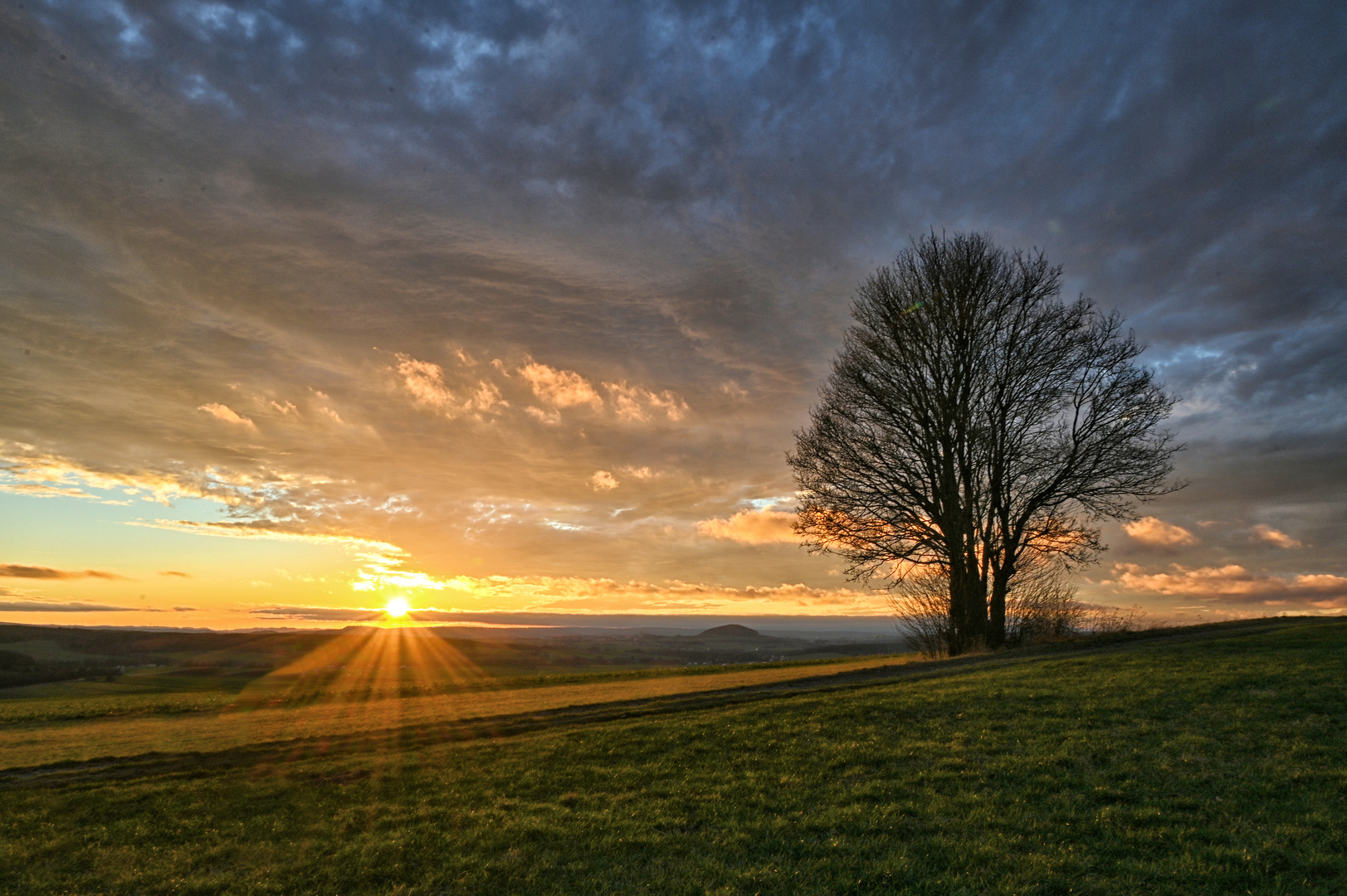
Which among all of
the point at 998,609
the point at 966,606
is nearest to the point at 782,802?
the point at 966,606

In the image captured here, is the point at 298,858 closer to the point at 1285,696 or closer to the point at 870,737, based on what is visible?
the point at 870,737

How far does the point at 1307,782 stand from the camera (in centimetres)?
886

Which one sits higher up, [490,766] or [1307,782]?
[1307,782]

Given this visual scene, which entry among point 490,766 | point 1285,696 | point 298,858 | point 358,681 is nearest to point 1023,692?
point 1285,696

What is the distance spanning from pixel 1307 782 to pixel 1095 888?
16.0 feet

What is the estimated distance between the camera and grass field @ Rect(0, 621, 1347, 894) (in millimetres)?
7363

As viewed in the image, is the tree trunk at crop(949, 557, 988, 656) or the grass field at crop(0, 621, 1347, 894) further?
the tree trunk at crop(949, 557, 988, 656)

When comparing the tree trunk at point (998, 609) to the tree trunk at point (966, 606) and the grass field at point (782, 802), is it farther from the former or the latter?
the grass field at point (782, 802)

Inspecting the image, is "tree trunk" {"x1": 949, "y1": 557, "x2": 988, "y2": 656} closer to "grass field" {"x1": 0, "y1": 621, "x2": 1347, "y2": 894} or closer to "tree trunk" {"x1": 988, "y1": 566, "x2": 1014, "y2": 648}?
"tree trunk" {"x1": 988, "y1": 566, "x2": 1014, "y2": 648}

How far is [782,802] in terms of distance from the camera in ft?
31.7

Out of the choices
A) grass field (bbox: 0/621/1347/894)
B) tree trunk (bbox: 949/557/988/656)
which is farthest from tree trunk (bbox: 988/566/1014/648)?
grass field (bbox: 0/621/1347/894)

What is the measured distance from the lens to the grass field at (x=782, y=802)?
7363 millimetres

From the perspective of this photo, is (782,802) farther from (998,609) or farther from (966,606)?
(998,609)

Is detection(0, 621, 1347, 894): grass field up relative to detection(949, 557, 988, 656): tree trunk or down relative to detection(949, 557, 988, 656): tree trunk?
down
